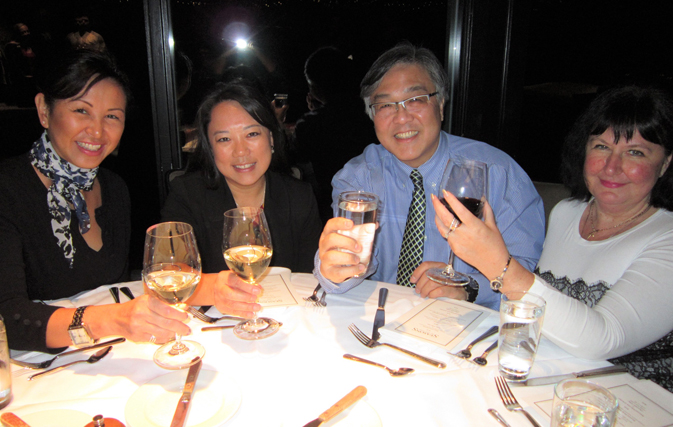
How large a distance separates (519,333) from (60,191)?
173cm

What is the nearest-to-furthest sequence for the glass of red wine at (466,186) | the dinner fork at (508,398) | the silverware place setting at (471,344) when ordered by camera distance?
the dinner fork at (508,398) < the silverware place setting at (471,344) < the glass of red wine at (466,186)

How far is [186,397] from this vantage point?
0.89 meters

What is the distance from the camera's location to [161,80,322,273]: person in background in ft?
6.79

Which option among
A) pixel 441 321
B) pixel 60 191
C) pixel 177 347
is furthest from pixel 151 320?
pixel 60 191

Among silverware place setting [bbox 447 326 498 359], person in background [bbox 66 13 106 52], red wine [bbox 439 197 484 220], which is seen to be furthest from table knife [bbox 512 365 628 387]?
person in background [bbox 66 13 106 52]

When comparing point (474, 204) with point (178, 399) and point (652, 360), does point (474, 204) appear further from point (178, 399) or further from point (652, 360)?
point (178, 399)

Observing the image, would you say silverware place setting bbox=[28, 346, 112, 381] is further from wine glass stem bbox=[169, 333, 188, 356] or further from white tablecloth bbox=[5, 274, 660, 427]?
wine glass stem bbox=[169, 333, 188, 356]

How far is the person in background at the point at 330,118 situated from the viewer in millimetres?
3861

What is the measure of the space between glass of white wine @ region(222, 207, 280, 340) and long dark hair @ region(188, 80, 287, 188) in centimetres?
104

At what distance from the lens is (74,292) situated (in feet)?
5.52

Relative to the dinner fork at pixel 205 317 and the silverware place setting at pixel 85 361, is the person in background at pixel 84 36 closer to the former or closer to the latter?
the dinner fork at pixel 205 317

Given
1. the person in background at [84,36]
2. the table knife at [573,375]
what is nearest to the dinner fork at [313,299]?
the table knife at [573,375]

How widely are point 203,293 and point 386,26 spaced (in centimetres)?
341

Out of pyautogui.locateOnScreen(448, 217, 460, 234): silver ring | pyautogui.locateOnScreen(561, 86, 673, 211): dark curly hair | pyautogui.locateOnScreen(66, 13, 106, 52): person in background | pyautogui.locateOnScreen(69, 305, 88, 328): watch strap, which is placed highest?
pyautogui.locateOnScreen(66, 13, 106, 52): person in background
